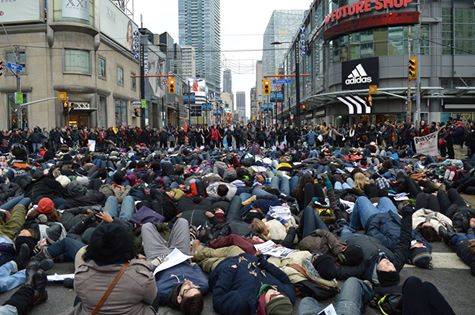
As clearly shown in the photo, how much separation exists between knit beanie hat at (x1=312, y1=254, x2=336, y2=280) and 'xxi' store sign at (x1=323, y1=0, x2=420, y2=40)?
3745 centimetres

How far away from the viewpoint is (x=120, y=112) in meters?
54.0

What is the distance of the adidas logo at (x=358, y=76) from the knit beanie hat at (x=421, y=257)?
123 ft

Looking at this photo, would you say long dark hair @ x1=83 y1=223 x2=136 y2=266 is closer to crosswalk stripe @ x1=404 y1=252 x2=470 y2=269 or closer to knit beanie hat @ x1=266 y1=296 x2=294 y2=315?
knit beanie hat @ x1=266 y1=296 x2=294 y2=315

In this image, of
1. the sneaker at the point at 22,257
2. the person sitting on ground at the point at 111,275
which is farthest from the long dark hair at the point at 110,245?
the sneaker at the point at 22,257

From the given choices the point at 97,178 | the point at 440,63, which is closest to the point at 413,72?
the point at 440,63

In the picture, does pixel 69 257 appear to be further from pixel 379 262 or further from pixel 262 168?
pixel 262 168

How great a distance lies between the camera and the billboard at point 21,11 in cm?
4269

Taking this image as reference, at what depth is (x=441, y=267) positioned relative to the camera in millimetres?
6609

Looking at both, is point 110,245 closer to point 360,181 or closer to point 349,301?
point 349,301

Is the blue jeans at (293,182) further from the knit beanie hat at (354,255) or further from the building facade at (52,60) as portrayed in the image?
the building facade at (52,60)

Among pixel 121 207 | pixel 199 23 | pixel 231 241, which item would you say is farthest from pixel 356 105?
pixel 199 23

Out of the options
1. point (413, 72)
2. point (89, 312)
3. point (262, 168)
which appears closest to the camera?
point (89, 312)

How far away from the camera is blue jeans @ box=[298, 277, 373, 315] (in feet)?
15.3

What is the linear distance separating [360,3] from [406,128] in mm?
22316
